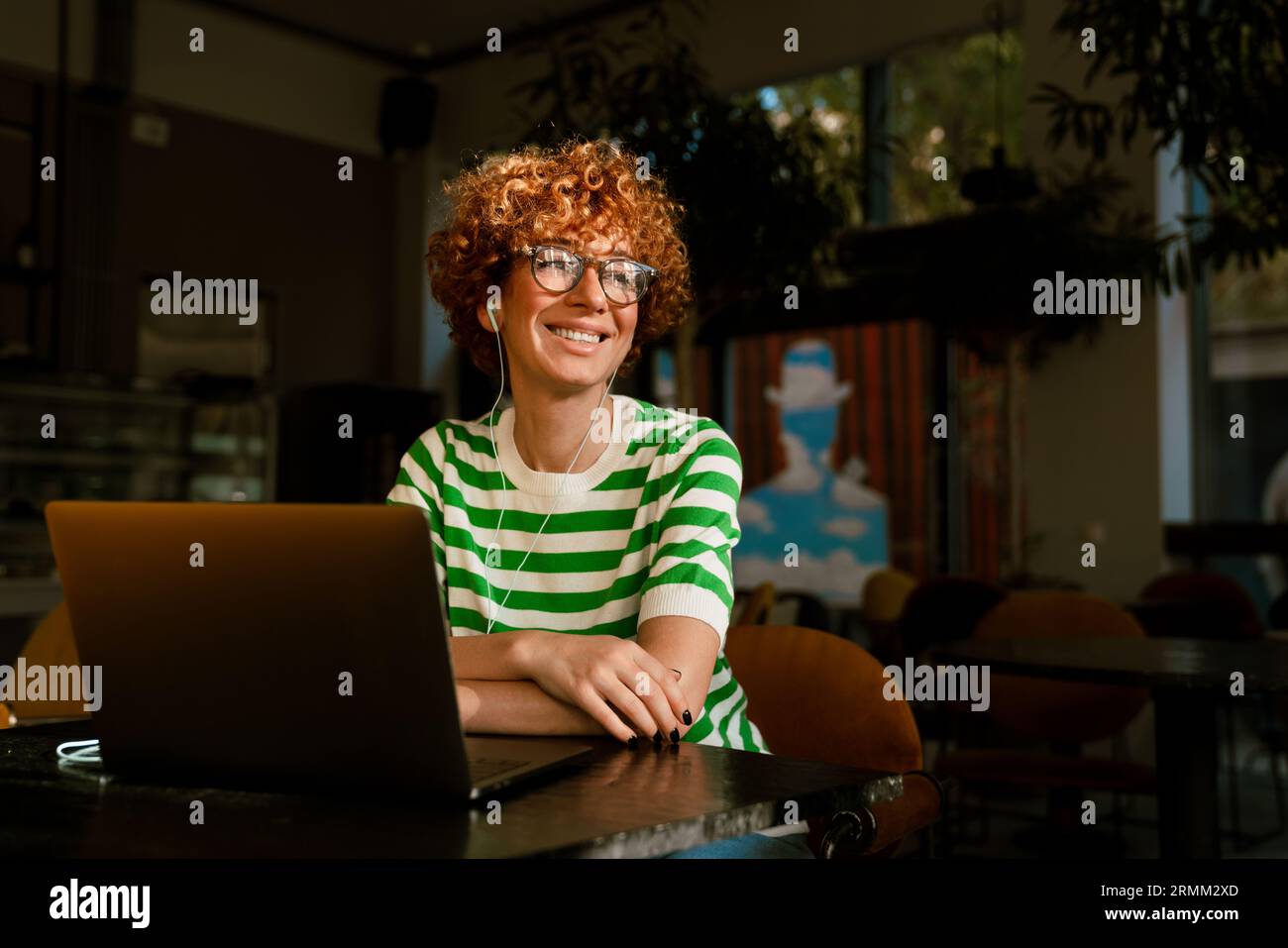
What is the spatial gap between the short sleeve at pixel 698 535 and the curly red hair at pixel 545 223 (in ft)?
1.07

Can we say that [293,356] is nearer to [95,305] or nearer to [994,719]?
[95,305]

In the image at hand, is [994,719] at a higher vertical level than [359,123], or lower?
lower

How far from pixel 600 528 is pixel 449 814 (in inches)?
29.1

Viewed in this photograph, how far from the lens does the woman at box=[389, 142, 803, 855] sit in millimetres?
1513

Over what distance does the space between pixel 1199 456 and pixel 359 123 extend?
6.00m

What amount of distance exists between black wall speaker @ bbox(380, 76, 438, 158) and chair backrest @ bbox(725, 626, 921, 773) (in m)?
7.55

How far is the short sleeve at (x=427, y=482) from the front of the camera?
5.67ft

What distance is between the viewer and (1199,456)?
5.99 metres

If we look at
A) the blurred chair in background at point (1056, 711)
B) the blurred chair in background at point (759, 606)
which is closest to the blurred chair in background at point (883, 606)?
the blurred chair in background at point (1056, 711)

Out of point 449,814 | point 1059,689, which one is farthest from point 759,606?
point 449,814

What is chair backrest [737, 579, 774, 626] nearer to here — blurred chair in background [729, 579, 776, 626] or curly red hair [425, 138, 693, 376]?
blurred chair in background [729, 579, 776, 626]

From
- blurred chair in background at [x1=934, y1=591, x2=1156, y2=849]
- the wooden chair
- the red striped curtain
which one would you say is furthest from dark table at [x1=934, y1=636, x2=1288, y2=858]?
the red striped curtain

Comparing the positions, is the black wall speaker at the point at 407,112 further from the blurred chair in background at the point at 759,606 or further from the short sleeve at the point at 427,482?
the short sleeve at the point at 427,482
